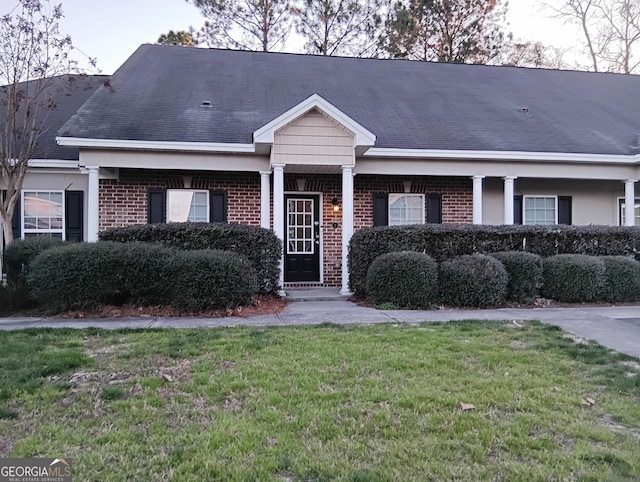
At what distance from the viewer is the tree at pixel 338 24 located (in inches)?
910

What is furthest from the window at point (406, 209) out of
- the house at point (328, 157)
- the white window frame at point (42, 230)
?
the white window frame at point (42, 230)

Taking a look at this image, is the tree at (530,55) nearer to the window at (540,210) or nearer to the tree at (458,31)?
the tree at (458,31)

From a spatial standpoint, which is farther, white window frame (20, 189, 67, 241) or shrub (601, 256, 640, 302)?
white window frame (20, 189, 67, 241)

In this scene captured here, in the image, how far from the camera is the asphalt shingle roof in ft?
33.2

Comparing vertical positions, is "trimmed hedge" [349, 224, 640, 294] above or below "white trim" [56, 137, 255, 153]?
below

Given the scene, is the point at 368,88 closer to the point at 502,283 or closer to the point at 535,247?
the point at 535,247

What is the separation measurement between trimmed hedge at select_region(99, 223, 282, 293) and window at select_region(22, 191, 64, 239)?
280cm

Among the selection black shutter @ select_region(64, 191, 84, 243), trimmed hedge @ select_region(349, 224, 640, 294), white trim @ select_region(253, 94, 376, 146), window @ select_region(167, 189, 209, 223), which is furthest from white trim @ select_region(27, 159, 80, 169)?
trimmed hedge @ select_region(349, 224, 640, 294)

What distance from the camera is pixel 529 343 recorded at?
5.24 meters

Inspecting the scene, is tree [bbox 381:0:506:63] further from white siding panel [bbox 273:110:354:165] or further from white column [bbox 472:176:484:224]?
white siding panel [bbox 273:110:354:165]

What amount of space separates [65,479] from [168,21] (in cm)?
2377

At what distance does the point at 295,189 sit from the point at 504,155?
15.6 feet

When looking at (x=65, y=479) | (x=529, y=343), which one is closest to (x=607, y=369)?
(x=529, y=343)

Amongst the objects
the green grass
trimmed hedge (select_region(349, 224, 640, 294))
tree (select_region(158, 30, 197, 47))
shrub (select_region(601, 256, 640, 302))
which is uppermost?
tree (select_region(158, 30, 197, 47))
